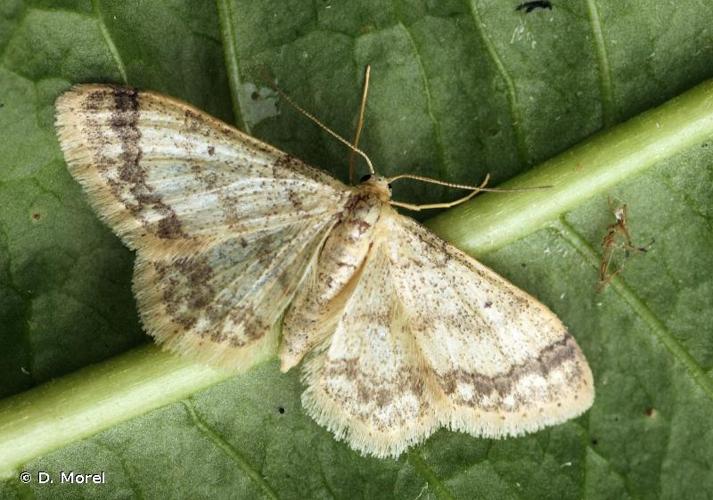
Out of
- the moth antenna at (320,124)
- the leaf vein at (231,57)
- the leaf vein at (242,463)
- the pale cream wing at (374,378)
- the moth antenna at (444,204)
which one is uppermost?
the leaf vein at (231,57)

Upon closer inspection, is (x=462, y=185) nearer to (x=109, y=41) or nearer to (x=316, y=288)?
(x=316, y=288)

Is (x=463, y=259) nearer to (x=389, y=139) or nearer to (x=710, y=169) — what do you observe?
(x=389, y=139)

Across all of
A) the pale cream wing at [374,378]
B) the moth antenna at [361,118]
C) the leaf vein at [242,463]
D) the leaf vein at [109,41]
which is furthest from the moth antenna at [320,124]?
the leaf vein at [242,463]

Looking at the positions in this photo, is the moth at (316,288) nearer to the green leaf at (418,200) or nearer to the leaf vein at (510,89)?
the green leaf at (418,200)

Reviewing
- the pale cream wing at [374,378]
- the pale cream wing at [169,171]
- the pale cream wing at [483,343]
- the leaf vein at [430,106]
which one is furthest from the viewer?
the leaf vein at [430,106]

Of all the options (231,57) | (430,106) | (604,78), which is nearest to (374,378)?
(430,106)

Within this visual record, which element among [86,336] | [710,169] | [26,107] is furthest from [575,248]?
[26,107]

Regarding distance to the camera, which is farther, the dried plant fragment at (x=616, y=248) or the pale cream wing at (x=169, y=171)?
the dried plant fragment at (x=616, y=248)
